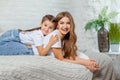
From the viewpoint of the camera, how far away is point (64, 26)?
2.22 m

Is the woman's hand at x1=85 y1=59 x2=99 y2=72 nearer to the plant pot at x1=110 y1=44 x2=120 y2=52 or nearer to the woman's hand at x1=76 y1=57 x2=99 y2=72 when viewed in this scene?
the woman's hand at x1=76 y1=57 x2=99 y2=72

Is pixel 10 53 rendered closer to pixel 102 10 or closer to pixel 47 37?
pixel 47 37

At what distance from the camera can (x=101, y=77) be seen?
7.39ft

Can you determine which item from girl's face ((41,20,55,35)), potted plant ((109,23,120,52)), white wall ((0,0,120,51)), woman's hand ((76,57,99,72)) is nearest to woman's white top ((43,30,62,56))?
girl's face ((41,20,55,35))

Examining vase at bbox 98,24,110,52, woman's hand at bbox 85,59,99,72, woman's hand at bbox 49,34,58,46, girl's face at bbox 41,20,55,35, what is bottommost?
woman's hand at bbox 85,59,99,72

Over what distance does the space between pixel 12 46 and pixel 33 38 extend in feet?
0.70

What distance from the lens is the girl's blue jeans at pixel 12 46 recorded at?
7.49 ft

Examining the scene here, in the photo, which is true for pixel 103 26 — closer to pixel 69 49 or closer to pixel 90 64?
pixel 69 49

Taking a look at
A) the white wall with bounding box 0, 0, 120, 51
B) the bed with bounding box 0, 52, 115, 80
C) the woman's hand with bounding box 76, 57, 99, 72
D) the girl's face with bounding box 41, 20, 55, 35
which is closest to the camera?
the bed with bounding box 0, 52, 115, 80

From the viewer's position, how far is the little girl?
2.25 metres

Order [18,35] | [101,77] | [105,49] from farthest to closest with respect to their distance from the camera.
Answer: [105,49] → [18,35] → [101,77]

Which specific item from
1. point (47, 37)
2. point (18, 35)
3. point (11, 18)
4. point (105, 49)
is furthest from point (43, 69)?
point (11, 18)

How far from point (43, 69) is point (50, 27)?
0.69m

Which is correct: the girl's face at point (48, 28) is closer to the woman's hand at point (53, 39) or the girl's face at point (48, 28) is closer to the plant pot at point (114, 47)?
the woman's hand at point (53, 39)
